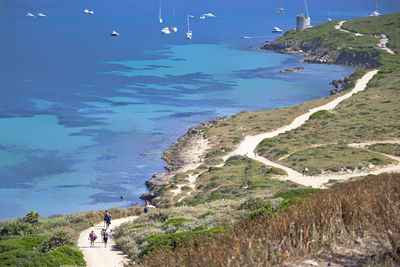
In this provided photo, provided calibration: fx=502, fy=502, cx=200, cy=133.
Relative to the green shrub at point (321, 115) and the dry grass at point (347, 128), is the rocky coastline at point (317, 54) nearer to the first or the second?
the dry grass at point (347, 128)

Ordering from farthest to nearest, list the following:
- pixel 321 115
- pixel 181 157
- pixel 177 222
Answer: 1. pixel 321 115
2. pixel 181 157
3. pixel 177 222

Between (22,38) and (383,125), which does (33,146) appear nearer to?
(383,125)

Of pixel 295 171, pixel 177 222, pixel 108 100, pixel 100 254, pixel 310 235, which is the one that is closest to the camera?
pixel 310 235

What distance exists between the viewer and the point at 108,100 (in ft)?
268

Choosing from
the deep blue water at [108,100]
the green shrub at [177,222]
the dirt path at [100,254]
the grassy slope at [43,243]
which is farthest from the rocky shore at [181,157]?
the green shrub at [177,222]

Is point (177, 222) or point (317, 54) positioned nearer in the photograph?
point (177, 222)

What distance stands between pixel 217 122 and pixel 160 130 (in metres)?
7.76

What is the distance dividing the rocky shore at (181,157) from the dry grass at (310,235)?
27819mm

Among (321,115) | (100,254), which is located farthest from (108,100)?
(100,254)

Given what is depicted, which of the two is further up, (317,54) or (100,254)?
(317,54)

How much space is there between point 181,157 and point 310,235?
4282 cm

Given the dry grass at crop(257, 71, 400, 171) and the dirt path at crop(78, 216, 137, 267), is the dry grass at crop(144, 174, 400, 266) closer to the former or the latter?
the dirt path at crop(78, 216, 137, 267)

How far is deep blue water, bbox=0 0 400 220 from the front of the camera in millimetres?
47500

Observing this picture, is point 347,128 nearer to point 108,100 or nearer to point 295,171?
point 295,171
